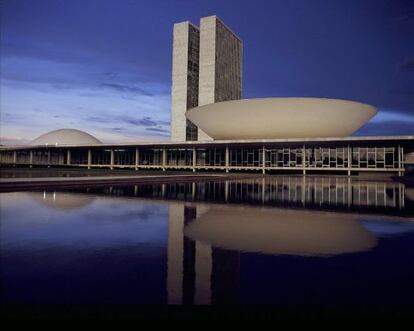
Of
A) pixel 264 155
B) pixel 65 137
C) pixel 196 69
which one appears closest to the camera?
pixel 264 155

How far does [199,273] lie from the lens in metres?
3.59

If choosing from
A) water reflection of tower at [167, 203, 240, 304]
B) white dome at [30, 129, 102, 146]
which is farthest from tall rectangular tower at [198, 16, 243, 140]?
water reflection of tower at [167, 203, 240, 304]

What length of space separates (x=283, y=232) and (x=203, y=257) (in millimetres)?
2118

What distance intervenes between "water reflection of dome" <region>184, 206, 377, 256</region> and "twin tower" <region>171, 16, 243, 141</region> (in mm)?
83225

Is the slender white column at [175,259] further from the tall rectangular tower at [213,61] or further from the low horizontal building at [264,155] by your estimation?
the tall rectangular tower at [213,61]

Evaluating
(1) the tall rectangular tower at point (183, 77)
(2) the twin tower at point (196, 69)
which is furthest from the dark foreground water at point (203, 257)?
(1) the tall rectangular tower at point (183, 77)

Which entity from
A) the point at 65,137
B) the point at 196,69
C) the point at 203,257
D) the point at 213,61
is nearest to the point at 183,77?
the point at 196,69

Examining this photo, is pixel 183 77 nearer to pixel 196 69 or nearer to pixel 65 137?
pixel 196 69

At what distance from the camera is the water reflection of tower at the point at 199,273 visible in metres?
2.94

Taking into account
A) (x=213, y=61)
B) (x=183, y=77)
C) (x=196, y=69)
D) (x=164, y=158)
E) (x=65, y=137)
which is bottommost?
(x=164, y=158)

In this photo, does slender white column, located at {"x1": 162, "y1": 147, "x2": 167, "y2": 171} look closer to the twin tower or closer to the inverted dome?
the inverted dome

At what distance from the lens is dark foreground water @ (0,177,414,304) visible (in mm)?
2971

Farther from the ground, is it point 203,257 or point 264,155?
point 264,155

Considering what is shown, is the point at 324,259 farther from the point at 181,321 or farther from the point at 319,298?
the point at 181,321
